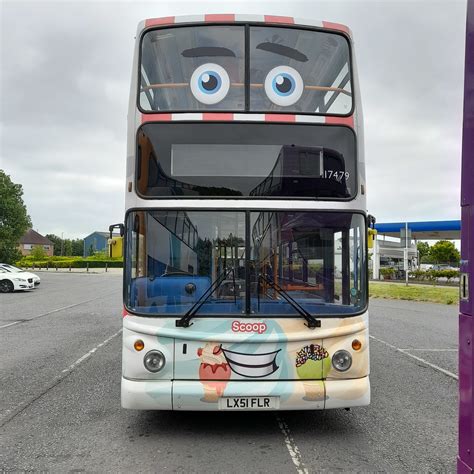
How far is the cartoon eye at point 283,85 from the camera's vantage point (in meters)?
4.84

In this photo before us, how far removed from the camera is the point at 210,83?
4.86m

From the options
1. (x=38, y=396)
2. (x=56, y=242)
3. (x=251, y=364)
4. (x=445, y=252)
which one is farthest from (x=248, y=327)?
(x=56, y=242)

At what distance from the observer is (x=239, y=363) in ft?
14.5

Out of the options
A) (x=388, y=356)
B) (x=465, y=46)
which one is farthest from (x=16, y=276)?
(x=465, y=46)

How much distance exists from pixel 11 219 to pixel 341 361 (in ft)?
124

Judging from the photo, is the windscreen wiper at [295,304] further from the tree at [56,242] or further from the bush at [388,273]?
the tree at [56,242]

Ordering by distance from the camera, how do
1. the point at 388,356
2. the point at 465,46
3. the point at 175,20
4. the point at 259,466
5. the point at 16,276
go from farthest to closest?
the point at 16,276 < the point at 388,356 < the point at 175,20 < the point at 259,466 < the point at 465,46

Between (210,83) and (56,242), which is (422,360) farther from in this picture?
(56,242)

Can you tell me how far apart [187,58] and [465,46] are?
3.20 metres

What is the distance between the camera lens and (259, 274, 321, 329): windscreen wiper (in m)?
4.46

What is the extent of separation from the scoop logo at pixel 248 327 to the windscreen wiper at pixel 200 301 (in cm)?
35

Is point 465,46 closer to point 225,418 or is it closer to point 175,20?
point 175,20

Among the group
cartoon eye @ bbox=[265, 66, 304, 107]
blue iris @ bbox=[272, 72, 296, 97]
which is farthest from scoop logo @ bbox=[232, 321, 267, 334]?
blue iris @ bbox=[272, 72, 296, 97]

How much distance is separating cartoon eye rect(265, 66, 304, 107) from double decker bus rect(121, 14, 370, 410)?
1 cm
